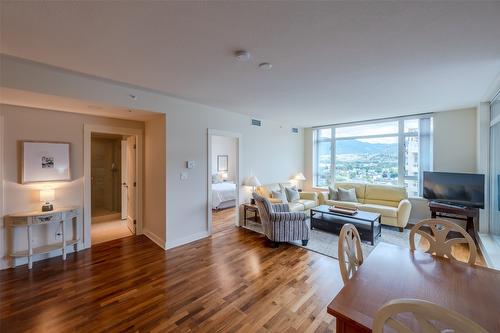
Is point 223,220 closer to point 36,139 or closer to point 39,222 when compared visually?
point 39,222

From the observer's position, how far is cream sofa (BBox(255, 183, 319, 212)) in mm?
4874

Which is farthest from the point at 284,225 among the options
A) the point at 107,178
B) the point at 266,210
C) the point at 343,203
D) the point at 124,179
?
the point at 107,178

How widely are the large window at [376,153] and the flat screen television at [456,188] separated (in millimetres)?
731

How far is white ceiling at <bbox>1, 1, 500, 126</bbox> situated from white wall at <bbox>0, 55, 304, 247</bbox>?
0.26 meters

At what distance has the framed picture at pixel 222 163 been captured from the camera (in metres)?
8.13

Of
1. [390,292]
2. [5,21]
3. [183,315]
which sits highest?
[5,21]

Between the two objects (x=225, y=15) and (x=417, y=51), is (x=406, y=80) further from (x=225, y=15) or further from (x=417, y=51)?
(x=225, y=15)

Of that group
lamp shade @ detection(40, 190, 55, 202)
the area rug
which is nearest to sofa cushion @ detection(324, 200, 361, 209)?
the area rug

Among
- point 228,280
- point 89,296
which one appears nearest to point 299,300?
point 228,280

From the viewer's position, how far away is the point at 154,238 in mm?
3854

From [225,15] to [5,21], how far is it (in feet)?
5.44

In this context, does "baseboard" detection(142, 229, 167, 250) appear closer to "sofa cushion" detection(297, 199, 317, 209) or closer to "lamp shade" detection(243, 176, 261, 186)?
"lamp shade" detection(243, 176, 261, 186)

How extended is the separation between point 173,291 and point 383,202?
4902 mm

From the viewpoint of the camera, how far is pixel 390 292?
1168 mm
